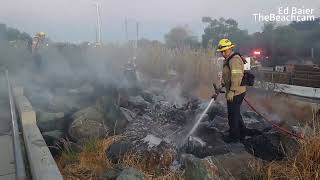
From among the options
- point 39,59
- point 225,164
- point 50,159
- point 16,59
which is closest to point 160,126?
point 225,164

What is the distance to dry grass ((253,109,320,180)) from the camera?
16.2 feet

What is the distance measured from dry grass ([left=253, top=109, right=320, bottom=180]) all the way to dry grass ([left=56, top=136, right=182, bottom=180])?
126 cm

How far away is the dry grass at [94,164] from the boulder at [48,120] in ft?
8.57

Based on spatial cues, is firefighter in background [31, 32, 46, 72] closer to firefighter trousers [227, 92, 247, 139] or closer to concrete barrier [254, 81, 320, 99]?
concrete barrier [254, 81, 320, 99]

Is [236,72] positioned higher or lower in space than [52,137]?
higher

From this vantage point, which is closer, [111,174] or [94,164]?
[111,174]

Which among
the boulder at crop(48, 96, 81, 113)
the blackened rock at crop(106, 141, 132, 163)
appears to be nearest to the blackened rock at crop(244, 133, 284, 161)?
the blackened rock at crop(106, 141, 132, 163)

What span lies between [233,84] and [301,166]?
76.0 inches

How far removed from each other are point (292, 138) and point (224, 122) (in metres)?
2.06

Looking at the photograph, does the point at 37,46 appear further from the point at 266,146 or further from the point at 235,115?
the point at 266,146

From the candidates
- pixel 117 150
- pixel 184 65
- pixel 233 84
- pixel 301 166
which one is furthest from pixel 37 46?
pixel 301 166

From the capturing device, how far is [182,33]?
152 ft

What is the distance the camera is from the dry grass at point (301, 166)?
4945 mm

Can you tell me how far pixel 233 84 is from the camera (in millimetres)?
6527
